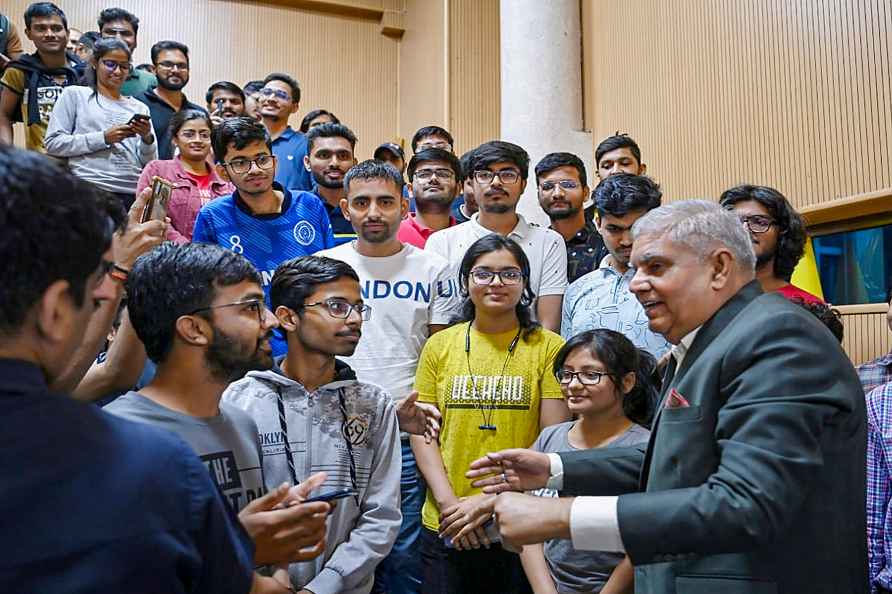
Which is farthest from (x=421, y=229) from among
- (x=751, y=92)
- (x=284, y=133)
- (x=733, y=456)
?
(x=733, y=456)

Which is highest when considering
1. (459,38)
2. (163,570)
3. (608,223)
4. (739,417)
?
(459,38)

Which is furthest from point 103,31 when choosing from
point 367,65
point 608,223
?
point 608,223

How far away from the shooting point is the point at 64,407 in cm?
95

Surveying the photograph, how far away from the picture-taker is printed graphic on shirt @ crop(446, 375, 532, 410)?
2887 millimetres

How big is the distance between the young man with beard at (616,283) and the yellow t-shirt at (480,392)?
0.27 m

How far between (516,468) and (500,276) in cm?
114

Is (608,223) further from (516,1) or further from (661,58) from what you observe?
(516,1)

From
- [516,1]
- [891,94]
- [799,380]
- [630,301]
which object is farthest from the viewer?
[516,1]

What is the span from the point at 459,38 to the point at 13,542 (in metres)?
8.72

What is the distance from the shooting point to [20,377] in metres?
0.92

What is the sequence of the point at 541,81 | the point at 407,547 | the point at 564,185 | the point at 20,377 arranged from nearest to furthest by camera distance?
the point at 20,377, the point at 407,547, the point at 564,185, the point at 541,81

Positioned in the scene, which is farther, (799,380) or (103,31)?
(103,31)

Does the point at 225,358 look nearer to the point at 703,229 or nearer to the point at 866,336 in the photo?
the point at 703,229

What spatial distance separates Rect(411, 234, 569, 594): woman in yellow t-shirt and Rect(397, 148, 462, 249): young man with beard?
892mm
